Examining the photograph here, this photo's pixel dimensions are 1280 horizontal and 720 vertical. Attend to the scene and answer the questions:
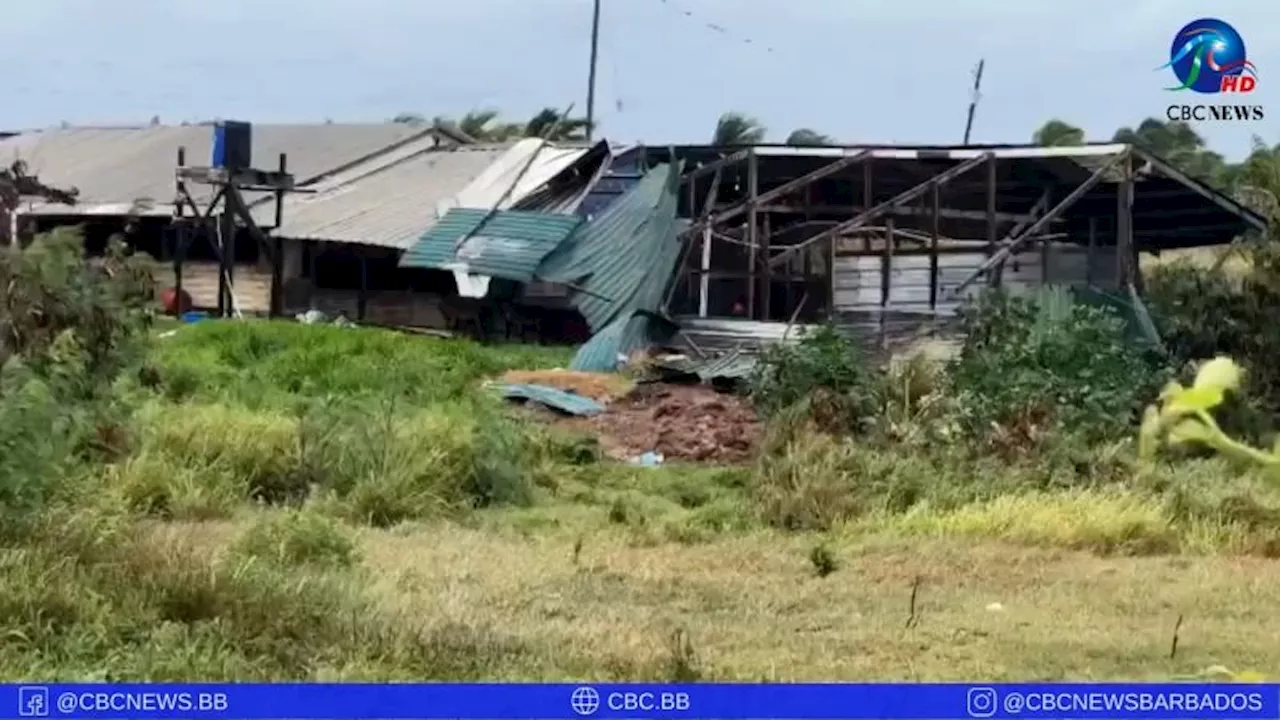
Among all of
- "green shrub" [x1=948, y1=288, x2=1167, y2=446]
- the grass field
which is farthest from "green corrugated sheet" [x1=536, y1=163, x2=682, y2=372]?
the grass field

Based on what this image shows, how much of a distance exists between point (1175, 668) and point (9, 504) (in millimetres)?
4376

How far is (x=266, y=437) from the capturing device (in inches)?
388

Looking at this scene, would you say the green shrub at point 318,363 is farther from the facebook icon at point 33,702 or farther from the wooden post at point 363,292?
the facebook icon at point 33,702

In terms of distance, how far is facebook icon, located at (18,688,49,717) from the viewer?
3.55 m

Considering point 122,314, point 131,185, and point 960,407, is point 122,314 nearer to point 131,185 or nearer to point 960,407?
point 960,407

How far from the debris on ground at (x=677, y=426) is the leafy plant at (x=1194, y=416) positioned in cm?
1114

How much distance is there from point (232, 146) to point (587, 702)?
741 inches

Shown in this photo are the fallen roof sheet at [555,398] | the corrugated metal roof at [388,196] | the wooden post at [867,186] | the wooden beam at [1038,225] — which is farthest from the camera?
the corrugated metal roof at [388,196]

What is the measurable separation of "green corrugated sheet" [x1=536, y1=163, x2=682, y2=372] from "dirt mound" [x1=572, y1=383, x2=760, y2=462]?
7.82 feet

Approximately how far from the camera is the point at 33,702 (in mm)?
3602

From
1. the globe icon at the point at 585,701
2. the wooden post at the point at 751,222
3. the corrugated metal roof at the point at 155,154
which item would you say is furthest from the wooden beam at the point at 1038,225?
the globe icon at the point at 585,701

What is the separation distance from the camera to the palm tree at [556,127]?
2673cm

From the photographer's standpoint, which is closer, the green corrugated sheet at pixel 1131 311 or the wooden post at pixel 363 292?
the green corrugated sheet at pixel 1131 311

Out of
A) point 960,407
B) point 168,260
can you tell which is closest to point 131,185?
point 168,260
